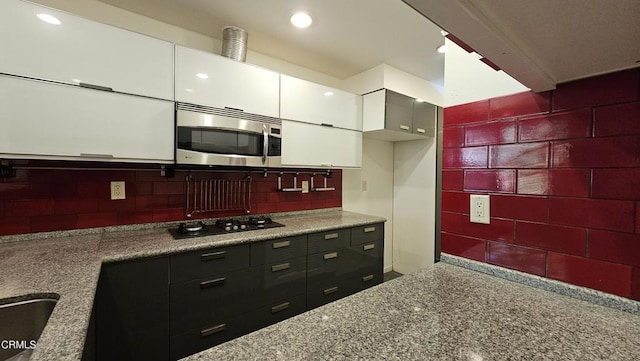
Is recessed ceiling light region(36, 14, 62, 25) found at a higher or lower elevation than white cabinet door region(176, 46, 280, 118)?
higher

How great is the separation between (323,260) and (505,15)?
1.95 meters

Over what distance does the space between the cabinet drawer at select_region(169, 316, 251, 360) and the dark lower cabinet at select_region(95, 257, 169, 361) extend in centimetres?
6

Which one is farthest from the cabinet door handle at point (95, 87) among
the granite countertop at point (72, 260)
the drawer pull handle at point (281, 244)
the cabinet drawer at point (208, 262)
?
the drawer pull handle at point (281, 244)

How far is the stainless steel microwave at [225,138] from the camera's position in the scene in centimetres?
175

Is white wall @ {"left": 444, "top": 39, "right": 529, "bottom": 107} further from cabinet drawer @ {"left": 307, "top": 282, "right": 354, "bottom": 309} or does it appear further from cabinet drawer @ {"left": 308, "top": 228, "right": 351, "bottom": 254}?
cabinet drawer @ {"left": 307, "top": 282, "right": 354, "bottom": 309}

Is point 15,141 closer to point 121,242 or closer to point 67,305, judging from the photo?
point 121,242

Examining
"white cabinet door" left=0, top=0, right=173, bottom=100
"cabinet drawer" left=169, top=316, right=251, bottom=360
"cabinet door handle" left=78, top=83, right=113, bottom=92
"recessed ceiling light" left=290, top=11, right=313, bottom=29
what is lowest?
"cabinet drawer" left=169, top=316, right=251, bottom=360

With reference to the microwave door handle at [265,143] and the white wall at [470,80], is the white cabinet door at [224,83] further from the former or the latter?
the white wall at [470,80]

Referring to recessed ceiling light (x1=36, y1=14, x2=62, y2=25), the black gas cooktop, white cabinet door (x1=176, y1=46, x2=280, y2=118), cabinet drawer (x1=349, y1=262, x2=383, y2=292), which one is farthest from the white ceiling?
cabinet drawer (x1=349, y1=262, x2=383, y2=292)

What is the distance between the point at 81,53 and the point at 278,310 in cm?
204

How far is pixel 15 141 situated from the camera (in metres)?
1.32

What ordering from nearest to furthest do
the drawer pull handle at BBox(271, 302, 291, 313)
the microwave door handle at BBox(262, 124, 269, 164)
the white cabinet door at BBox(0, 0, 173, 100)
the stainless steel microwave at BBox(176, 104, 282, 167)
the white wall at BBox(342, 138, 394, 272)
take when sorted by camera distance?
the white cabinet door at BBox(0, 0, 173, 100)
the stainless steel microwave at BBox(176, 104, 282, 167)
the drawer pull handle at BBox(271, 302, 291, 313)
the microwave door handle at BBox(262, 124, 269, 164)
the white wall at BBox(342, 138, 394, 272)

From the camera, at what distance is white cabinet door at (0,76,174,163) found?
1.31 metres

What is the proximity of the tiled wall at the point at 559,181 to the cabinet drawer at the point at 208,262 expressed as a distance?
4.21 feet
